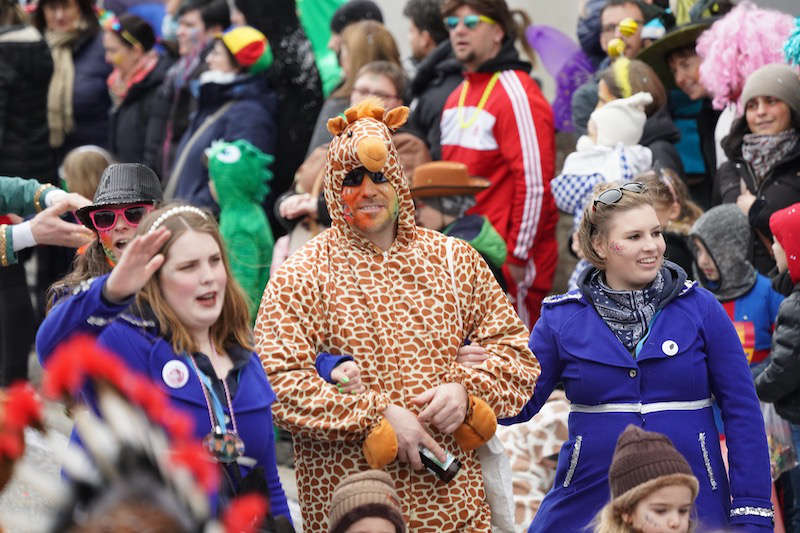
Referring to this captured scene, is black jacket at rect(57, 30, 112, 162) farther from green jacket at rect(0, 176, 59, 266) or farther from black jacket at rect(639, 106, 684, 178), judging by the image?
black jacket at rect(639, 106, 684, 178)

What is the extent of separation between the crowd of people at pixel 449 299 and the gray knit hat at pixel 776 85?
17 mm

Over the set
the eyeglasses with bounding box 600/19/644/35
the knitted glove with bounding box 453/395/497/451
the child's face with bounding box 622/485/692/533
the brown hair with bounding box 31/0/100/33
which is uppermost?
the brown hair with bounding box 31/0/100/33

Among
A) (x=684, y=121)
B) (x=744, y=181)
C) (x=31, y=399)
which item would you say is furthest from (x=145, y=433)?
(x=684, y=121)

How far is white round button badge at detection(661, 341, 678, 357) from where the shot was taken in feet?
15.0

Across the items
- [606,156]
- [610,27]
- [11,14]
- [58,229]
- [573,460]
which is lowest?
[573,460]

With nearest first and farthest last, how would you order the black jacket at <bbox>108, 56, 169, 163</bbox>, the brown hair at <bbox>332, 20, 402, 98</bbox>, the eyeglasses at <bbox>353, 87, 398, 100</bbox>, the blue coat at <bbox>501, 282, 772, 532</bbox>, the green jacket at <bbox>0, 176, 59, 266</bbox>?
the blue coat at <bbox>501, 282, 772, 532</bbox> → the green jacket at <bbox>0, 176, 59, 266</bbox> → the eyeglasses at <bbox>353, 87, 398, 100</bbox> → the brown hair at <bbox>332, 20, 402, 98</bbox> → the black jacket at <bbox>108, 56, 169, 163</bbox>

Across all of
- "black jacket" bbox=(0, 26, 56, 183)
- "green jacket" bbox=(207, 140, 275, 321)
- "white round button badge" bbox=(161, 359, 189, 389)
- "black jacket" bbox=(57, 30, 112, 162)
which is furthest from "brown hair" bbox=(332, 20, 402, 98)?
"white round button badge" bbox=(161, 359, 189, 389)

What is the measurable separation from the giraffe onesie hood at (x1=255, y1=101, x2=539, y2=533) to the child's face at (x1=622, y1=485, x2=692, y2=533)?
0.79 meters

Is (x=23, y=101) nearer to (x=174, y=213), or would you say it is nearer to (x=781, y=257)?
(x=174, y=213)

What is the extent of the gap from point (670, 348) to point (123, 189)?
6.69ft

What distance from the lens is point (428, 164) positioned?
6770mm

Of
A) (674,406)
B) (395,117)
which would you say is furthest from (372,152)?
(674,406)

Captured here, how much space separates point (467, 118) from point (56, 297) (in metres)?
3.51

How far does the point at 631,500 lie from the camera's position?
397 centimetres
